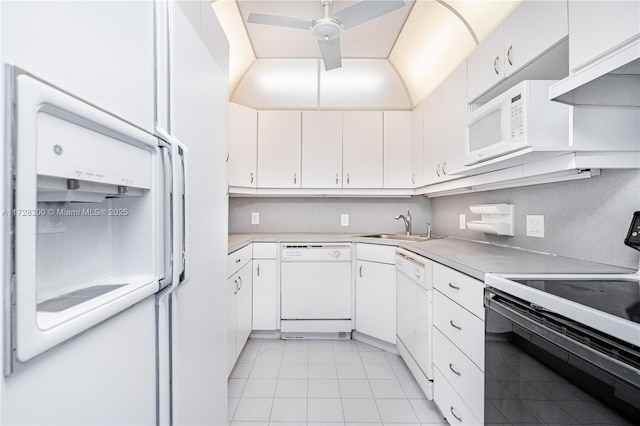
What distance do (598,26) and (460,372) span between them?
4.67 ft

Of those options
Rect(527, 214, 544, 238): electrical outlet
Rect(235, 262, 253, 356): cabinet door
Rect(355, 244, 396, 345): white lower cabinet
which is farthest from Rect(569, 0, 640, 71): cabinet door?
Rect(235, 262, 253, 356): cabinet door

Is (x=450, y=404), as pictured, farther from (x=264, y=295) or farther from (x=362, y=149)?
(x=362, y=149)

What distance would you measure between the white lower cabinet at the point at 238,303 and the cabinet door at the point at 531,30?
6.13 ft

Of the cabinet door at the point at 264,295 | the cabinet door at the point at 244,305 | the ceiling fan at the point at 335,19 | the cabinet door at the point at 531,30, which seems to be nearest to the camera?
the cabinet door at the point at 531,30

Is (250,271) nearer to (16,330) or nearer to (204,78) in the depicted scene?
(204,78)

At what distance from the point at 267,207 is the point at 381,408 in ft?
6.89

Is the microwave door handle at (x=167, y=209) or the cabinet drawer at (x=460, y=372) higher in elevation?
the microwave door handle at (x=167, y=209)

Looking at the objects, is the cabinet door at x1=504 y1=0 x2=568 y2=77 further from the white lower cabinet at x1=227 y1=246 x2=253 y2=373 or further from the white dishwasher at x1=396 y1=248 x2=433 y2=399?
the white lower cabinet at x1=227 y1=246 x2=253 y2=373

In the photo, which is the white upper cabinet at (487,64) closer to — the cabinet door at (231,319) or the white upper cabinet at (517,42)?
the white upper cabinet at (517,42)

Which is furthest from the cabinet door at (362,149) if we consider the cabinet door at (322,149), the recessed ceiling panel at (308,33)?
the recessed ceiling panel at (308,33)

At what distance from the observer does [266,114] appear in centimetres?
288

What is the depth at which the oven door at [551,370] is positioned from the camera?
0.63 metres

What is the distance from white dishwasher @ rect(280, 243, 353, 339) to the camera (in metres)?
2.60

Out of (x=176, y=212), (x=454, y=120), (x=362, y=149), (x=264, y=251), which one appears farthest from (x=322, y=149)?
(x=176, y=212)
